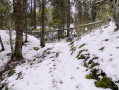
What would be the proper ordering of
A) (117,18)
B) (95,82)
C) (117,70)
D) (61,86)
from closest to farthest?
(117,70) → (95,82) → (61,86) → (117,18)

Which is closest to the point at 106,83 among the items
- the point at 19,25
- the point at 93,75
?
the point at 93,75

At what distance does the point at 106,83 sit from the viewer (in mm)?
2400

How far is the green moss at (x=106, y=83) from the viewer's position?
2258mm

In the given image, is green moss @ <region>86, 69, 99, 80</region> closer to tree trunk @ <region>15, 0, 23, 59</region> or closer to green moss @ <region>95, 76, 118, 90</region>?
green moss @ <region>95, 76, 118, 90</region>

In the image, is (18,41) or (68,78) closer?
(68,78)

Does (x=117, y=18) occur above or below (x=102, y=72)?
above

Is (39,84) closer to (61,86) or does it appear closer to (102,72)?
(61,86)

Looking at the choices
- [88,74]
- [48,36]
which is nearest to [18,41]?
[88,74]

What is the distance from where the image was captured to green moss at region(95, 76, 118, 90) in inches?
88.9

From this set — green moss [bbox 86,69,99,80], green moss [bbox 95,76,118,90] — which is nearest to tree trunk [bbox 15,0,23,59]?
green moss [bbox 86,69,99,80]

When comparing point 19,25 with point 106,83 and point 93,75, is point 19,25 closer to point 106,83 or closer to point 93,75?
point 93,75

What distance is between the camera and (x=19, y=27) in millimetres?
7020

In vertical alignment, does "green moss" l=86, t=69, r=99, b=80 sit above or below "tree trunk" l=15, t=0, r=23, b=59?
below

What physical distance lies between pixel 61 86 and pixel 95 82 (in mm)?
1080
